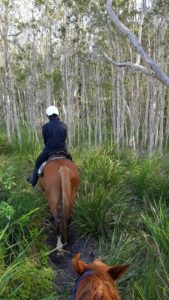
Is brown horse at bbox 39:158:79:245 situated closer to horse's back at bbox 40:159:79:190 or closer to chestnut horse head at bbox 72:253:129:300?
horse's back at bbox 40:159:79:190

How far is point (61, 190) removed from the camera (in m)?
5.96

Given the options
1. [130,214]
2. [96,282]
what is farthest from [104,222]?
[96,282]

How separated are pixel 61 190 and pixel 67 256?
1109mm

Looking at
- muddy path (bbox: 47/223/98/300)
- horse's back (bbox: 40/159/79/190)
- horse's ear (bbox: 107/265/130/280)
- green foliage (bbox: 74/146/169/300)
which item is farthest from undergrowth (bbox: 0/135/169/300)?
horse's ear (bbox: 107/265/130/280)

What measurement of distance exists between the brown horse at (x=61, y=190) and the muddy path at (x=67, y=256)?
0.32 metres

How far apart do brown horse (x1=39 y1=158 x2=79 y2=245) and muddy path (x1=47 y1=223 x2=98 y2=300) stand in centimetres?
32

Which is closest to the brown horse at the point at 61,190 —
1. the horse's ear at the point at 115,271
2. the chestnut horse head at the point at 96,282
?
the chestnut horse head at the point at 96,282

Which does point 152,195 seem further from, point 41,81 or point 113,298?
point 41,81

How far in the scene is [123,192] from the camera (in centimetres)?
696

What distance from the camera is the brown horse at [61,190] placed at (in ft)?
19.2

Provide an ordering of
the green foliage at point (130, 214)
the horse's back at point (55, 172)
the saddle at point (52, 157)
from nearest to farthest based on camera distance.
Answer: the green foliage at point (130, 214), the horse's back at point (55, 172), the saddle at point (52, 157)

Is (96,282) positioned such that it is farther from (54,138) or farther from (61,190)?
(54,138)

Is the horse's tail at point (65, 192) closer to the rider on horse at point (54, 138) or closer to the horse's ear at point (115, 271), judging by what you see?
the rider on horse at point (54, 138)

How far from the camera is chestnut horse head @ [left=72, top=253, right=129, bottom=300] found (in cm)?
198
